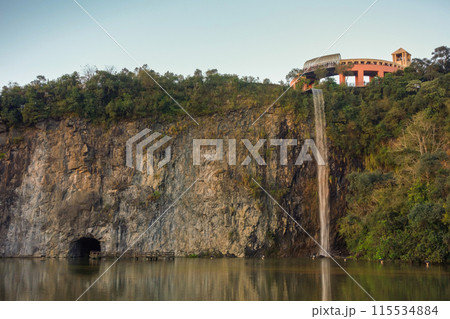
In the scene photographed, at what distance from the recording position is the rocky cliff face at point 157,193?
119ft

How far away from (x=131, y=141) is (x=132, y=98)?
359cm

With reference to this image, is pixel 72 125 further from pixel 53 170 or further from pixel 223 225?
pixel 223 225

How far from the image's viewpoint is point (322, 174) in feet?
121

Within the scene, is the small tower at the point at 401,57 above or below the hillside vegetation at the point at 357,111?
above

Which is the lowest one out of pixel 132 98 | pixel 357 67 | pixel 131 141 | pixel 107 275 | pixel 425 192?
pixel 107 275

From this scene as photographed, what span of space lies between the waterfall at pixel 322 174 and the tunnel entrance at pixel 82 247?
17989 millimetres

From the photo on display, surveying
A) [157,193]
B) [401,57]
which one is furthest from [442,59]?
[157,193]

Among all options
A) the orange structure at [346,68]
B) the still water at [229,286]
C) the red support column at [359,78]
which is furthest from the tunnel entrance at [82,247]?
the red support column at [359,78]

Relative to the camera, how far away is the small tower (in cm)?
4703

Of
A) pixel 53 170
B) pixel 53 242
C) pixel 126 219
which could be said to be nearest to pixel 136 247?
pixel 126 219

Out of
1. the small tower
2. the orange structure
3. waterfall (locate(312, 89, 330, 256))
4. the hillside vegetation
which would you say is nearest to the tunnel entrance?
the hillside vegetation

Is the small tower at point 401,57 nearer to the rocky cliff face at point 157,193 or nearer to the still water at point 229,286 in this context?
the rocky cliff face at point 157,193
